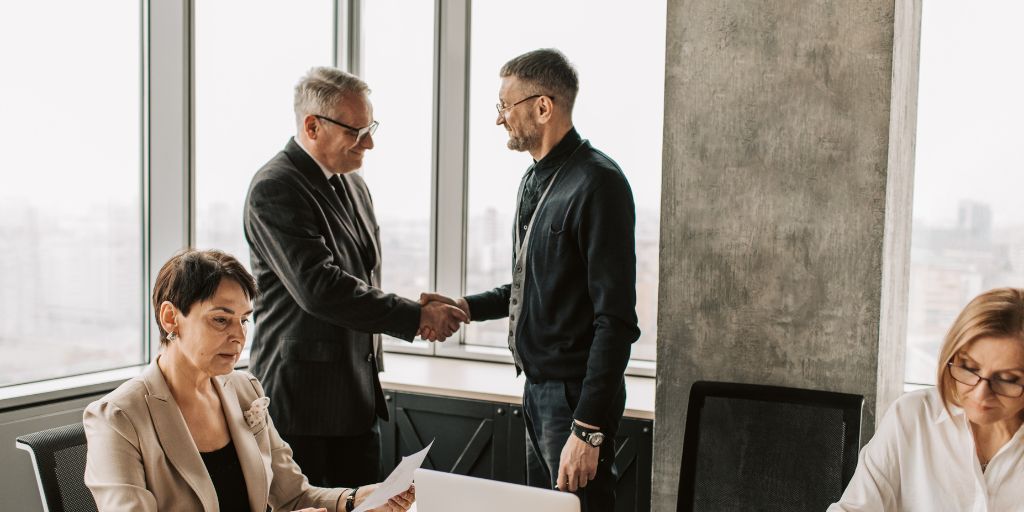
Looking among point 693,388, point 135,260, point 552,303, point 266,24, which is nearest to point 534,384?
point 552,303

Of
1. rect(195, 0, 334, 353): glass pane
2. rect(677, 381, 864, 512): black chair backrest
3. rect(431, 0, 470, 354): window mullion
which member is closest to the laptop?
rect(677, 381, 864, 512): black chair backrest

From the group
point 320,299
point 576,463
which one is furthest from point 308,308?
point 576,463

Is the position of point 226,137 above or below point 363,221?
above

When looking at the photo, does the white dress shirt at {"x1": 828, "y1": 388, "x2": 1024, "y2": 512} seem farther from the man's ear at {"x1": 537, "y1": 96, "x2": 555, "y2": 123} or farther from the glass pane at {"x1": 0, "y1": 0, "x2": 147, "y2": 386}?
the glass pane at {"x1": 0, "y1": 0, "x2": 147, "y2": 386}

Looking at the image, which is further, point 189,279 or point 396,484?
point 189,279

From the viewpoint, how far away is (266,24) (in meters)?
3.67

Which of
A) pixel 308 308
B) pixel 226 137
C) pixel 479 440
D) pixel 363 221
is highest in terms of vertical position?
pixel 226 137

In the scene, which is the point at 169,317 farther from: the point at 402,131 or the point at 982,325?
the point at 402,131

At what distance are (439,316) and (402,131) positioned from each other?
1576 mm

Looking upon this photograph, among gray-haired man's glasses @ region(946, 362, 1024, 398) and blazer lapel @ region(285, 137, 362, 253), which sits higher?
blazer lapel @ region(285, 137, 362, 253)

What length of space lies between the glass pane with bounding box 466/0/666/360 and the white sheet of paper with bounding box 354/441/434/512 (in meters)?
2.11

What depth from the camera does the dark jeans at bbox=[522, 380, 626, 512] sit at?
2.16 metres

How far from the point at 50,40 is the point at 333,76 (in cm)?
105

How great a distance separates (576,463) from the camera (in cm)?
207
